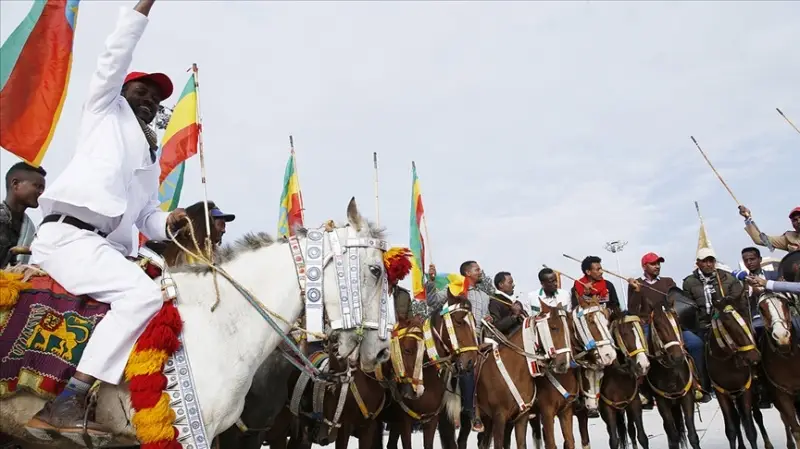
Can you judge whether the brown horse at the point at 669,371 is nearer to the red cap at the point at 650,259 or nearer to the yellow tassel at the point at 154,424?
the red cap at the point at 650,259

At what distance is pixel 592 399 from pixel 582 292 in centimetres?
232

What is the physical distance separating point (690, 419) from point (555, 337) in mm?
2806

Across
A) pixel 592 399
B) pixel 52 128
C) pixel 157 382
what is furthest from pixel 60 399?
pixel 592 399

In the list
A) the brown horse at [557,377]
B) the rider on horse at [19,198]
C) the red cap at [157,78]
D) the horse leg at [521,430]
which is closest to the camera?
the red cap at [157,78]

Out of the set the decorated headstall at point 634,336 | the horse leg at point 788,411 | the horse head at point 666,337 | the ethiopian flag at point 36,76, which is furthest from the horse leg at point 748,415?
the ethiopian flag at point 36,76

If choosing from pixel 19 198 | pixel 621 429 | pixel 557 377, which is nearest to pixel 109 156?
pixel 19 198

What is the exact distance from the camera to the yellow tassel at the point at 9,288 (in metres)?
3.81

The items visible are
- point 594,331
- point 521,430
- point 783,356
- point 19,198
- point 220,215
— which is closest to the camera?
point 19,198

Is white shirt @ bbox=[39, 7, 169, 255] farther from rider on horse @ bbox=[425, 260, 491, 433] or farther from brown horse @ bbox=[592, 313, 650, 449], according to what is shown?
brown horse @ bbox=[592, 313, 650, 449]

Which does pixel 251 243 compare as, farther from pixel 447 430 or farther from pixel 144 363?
pixel 447 430

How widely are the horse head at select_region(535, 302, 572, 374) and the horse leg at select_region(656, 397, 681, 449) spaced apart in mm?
2270

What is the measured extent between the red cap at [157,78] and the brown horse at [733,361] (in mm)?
10610

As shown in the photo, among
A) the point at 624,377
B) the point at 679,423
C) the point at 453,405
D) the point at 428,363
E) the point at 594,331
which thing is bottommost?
the point at 679,423

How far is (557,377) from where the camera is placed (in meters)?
11.5
